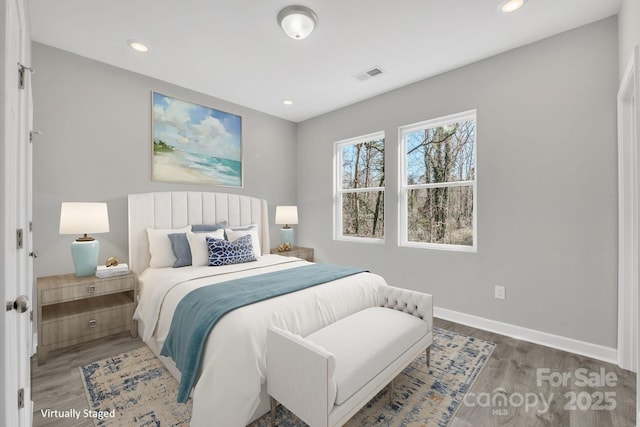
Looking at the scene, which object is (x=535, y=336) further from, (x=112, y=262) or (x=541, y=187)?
(x=112, y=262)

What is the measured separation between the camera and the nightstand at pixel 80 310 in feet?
7.54

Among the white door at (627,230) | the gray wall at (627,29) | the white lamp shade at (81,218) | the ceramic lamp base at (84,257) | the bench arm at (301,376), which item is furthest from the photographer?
the ceramic lamp base at (84,257)

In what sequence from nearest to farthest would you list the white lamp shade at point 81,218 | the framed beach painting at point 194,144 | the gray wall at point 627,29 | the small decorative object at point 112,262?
the gray wall at point 627,29 < the white lamp shade at point 81,218 < the small decorative object at point 112,262 < the framed beach painting at point 194,144

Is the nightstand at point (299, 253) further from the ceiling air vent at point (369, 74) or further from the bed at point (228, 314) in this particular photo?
the ceiling air vent at point (369, 74)

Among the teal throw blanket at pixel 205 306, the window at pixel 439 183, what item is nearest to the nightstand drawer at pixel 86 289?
the teal throw blanket at pixel 205 306

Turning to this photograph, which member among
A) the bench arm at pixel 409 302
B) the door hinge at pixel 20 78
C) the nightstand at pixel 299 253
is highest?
the door hinge at pixel 20 78

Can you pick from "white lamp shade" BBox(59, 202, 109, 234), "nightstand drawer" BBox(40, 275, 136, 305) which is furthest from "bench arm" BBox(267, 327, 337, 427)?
"white lamp shade" BBox(59, 202, 109, 234)

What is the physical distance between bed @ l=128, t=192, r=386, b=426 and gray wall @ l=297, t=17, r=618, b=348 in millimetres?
1273

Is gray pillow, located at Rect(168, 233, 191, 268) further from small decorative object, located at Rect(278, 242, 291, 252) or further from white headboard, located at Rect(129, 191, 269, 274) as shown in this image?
small decorative object, located at Rect(278, 242, 291, 252)

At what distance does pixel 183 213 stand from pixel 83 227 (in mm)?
1040

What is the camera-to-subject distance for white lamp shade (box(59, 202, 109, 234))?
2.47m

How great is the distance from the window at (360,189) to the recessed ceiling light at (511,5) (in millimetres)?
1834

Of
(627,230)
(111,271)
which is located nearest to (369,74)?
(627,230)

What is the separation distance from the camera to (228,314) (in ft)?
5.56
